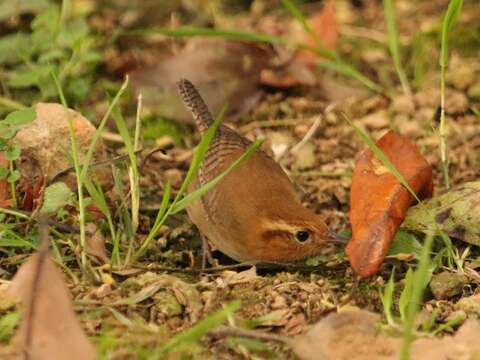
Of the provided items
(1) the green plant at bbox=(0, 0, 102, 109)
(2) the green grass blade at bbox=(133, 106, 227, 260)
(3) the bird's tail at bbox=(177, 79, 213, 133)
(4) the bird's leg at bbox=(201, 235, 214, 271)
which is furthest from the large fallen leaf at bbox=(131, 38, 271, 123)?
(2) the green grass blade at bbox=(133, 106, 227, 260)

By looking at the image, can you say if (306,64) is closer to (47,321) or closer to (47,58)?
(47,58)

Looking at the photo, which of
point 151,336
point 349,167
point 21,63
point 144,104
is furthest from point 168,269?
point 21,63

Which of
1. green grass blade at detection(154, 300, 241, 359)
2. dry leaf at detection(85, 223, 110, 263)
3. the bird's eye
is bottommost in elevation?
green grass blade at detection(154, 300, 241, 359)

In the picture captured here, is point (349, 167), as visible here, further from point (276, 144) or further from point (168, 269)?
point (168, 269)

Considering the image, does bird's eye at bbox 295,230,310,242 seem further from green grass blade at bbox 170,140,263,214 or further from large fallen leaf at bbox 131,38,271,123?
large fallen leaf at bbox 131,38,271,123

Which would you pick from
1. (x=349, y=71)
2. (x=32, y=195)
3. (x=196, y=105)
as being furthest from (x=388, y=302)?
(x=349, y=71)

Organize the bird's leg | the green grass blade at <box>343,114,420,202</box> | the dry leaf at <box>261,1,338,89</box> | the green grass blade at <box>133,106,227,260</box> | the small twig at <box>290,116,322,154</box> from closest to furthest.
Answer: the green grass blade at <box>133,106,227,260</box> < the green grass blade at <box>343,114,420,202</box> < the bird's leg < the small twig at <box>290,116,322,154</box> < the dry leaf at <box>261,1,338,89</box>
